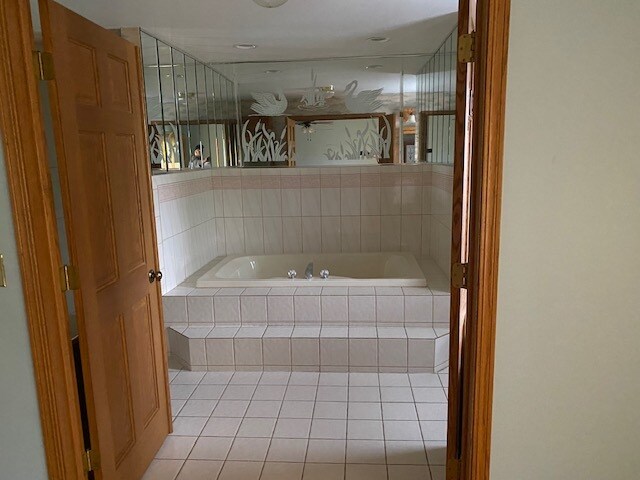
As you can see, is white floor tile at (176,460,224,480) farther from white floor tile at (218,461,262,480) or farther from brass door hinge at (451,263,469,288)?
brass door hinge at (451,263,469,288)

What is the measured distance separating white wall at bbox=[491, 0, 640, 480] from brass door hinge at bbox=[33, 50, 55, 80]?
133cm

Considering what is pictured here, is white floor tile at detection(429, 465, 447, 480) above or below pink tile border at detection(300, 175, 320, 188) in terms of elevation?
below

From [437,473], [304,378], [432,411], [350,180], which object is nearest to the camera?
[437,473]

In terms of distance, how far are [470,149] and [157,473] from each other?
6.15 ft

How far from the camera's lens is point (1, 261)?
1.42 m

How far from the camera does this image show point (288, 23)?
2.92 m

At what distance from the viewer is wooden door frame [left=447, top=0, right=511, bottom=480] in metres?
1.24

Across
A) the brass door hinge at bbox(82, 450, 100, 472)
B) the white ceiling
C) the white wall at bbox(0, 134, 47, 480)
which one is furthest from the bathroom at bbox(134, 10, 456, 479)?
the white wall at bbox(0, 134, 47, 480)

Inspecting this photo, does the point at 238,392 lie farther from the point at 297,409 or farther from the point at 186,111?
the point at 186,111

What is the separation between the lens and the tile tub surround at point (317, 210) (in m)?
4.19

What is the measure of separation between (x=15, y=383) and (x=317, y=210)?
3072 mm

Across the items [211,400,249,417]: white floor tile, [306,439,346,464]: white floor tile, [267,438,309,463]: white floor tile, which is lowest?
[211,400,249,417]: white floor tile

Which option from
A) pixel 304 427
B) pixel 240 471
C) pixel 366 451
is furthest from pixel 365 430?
pixel 240 471

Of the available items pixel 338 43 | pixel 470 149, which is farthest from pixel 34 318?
pixel 338 43
